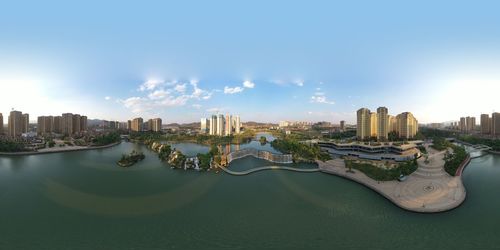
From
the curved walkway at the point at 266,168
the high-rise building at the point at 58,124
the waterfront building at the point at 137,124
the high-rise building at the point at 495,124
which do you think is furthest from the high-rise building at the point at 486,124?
the high-rise building at the point at 58,124

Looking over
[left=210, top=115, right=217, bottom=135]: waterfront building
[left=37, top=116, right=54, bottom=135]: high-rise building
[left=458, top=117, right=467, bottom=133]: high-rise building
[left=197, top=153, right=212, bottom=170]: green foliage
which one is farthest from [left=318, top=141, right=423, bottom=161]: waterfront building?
[left=37, top=116, right=54, bottom=135]: high-rise building

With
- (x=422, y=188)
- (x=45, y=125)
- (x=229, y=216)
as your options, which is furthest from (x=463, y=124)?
(x=45, y=125)

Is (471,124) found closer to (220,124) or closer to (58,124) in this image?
(220,124)

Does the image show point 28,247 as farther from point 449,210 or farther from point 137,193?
point 449,210

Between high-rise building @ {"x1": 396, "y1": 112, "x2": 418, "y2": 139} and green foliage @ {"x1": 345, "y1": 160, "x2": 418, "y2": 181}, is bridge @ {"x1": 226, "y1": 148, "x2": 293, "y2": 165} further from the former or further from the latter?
high-rise building @ {"x1": 396, "y1": 112, "x2": 418, "y2": 139}

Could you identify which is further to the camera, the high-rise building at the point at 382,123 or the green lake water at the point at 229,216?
the high-rise building at the point at 382,123

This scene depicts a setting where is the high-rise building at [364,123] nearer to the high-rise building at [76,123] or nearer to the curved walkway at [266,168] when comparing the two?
the curved walkway at [266,168]
